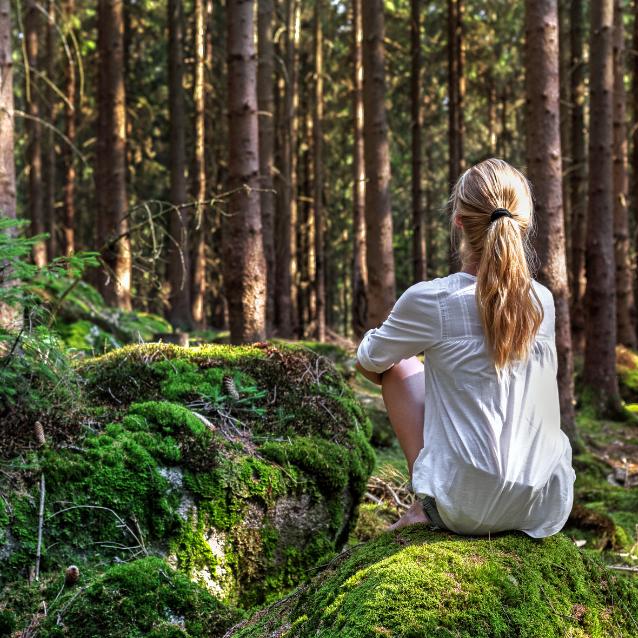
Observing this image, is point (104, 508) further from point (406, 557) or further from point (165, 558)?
point (406, 557)

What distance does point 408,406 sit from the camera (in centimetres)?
337

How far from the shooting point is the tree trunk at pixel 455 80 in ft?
57.1

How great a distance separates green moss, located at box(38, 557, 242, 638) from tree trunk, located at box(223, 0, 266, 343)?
156 inches

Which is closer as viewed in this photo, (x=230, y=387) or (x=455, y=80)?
(x=230, y=387)

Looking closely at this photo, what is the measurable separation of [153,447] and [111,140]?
1022 centimetres

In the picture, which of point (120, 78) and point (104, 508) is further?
point (120, 78)

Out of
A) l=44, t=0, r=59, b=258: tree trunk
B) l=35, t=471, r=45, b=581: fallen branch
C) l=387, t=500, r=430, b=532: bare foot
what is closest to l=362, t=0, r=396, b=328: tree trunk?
l=387, t=500, r=430, b=532: bare foot

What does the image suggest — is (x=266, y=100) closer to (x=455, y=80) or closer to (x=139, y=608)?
(x=455, y=80)

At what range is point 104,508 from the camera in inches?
141

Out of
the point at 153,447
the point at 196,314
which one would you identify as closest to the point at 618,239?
the point at 196,314

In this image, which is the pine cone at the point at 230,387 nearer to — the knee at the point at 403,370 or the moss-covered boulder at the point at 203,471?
the moss-covered boulder at the point at 203,471

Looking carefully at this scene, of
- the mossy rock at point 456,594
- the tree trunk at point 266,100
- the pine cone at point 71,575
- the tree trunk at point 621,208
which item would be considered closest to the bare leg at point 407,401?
the mossy rock at point 456,594

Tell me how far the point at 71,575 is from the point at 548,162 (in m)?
6.53

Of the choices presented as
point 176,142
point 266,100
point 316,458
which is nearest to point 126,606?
point 316,458
